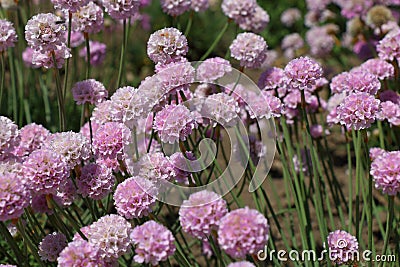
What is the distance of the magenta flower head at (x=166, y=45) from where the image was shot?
69.5 inches

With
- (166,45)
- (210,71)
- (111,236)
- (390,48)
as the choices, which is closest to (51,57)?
(166,45)

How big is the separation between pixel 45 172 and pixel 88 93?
48 centimetres

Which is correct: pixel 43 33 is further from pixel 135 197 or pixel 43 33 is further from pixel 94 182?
pixel 135 197

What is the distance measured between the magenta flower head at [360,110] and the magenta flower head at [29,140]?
0.87 metres

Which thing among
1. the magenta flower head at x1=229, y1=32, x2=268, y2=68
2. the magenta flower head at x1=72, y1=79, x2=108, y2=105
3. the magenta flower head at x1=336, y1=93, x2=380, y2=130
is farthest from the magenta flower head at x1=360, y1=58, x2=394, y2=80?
the magenta flower head at x1=72, y1=79, x2=108, y2=105

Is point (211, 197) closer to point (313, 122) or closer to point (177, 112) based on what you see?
point (177, 112)

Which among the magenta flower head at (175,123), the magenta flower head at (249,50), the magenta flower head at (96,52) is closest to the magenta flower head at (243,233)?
the magenta flower head at (175,123)

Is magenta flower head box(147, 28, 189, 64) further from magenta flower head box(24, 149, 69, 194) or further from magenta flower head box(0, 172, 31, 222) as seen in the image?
magenta flower head box(0, 172, 31, 222)

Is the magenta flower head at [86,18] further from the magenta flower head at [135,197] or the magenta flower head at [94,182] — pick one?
the magenta flower head at [135,197]

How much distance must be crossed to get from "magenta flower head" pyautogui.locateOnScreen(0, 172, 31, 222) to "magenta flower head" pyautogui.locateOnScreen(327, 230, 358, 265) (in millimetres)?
806

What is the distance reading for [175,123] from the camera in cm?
157

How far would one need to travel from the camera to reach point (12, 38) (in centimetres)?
194

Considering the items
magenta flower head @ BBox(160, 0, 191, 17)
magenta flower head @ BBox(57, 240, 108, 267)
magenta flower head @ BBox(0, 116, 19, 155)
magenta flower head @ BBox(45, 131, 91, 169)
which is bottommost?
magenta flower head @ BBox(57, 240, 108, 267)

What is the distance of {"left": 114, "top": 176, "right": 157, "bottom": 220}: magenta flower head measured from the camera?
1.49m
